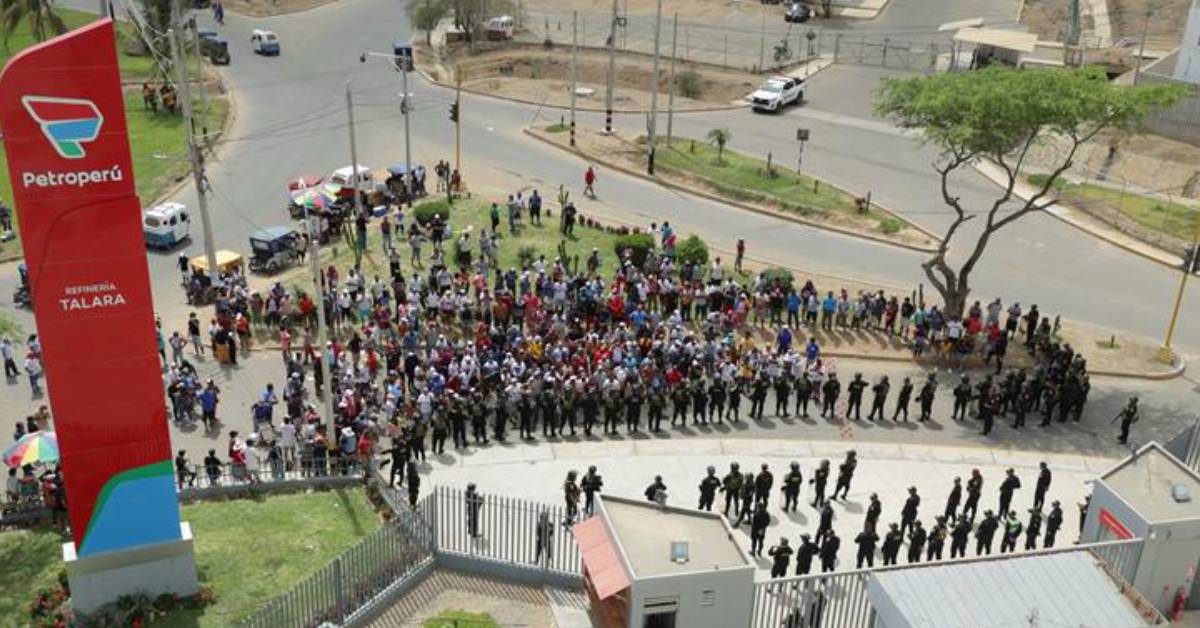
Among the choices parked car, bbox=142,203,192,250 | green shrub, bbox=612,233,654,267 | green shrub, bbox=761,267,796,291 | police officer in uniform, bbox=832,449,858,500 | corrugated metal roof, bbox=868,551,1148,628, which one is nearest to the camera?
corrugated metal roof, bbox=868,551,1148,628

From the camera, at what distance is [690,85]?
2509 inches

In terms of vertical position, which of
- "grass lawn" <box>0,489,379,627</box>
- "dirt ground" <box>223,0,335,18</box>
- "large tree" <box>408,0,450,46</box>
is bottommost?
"grass lawn" <box>0,489,379,627</box>

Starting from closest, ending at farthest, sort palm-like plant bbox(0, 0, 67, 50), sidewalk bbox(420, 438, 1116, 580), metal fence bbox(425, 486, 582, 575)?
1. metal fence bbox(425, 486, 582, 575)
2. sidewalk bbox(420, 438, 1116, 580)
3. palm-like plant bbox(0, 0, 67, 50)

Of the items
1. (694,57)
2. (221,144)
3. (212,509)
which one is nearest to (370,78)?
(221,144)

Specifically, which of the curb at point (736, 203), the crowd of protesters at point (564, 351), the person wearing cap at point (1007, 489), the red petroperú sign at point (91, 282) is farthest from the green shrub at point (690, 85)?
the red petroperú sign at point (91, 282)

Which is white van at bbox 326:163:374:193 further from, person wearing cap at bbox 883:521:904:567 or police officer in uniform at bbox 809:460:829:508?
person wearing cap at bbox 883:521:904:567

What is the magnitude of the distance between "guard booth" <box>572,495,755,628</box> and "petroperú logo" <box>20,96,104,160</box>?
31.9 ft

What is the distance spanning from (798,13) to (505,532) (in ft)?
195

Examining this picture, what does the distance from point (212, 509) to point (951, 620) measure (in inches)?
568

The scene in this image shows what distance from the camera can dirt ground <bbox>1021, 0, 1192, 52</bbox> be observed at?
69.1m

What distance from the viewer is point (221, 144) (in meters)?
51.3

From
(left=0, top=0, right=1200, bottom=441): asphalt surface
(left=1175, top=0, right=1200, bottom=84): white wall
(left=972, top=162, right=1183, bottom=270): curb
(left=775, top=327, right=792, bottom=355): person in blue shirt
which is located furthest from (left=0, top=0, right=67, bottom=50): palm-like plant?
(left=1175, top=0, right=1200, bottom=84): white wall

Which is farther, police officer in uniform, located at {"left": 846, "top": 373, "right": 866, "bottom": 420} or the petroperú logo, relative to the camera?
police officer in uniform, located at {"left": 846, "top": 373, "right": 866, "bottom": 420}

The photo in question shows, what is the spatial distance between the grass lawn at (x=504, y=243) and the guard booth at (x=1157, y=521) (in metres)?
19.6
